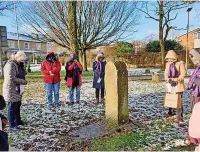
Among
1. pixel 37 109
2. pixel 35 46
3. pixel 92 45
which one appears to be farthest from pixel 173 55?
pixel 35 46

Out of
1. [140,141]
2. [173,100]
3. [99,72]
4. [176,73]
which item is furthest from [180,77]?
[99,72]

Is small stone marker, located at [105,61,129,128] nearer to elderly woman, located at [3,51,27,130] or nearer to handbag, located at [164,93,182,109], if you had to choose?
handbag, located at [164,93,182,109]

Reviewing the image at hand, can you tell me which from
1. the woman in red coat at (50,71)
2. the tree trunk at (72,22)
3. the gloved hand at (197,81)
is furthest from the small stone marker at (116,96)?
the tree trunk at (72,22)

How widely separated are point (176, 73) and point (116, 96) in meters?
1.53

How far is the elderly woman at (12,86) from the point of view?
6.72 metres

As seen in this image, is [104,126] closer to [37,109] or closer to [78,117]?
[78,117]

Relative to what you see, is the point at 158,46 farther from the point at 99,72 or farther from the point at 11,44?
the point at 11,44

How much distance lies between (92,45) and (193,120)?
26.4 metres

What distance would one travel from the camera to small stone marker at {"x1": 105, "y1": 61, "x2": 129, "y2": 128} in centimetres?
666

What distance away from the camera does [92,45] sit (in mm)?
28984

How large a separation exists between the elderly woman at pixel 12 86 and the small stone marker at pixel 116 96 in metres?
2.08

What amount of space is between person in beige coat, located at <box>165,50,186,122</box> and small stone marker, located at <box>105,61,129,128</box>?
1.08 m

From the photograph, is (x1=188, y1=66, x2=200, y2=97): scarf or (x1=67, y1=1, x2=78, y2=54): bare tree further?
(x1=67, y1=1, x2=78, y2=54): bare tree

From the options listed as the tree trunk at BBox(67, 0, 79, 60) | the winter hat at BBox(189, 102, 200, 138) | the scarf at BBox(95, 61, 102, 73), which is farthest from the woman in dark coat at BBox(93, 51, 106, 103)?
the tree trunk at BBox(67, 0, 79, 60)
